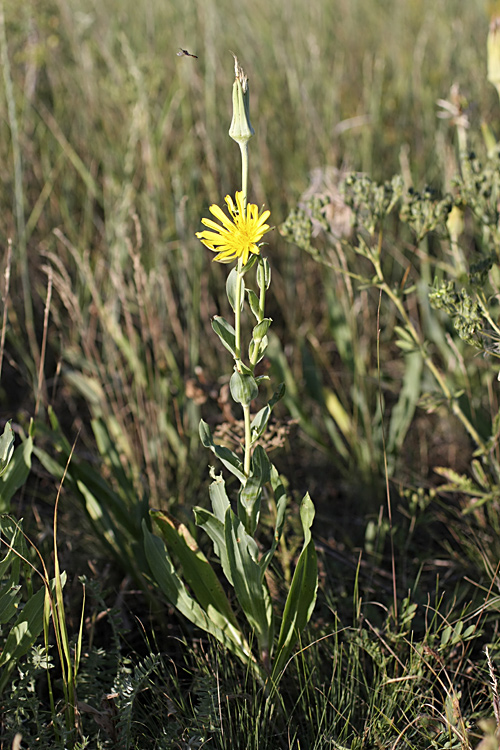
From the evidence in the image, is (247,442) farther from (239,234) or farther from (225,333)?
(239,234)

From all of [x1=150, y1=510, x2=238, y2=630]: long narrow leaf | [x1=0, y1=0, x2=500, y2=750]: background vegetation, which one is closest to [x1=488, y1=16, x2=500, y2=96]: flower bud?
[x1=0, y1=0, x2=500, y2=750]: background vegetation

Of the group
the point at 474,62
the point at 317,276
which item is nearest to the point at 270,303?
the point at 317,276

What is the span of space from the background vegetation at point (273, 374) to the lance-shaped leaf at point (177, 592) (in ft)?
0.18

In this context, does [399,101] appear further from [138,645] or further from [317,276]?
[138,645]

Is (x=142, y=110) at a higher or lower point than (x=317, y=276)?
higher

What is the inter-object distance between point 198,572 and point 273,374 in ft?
2.64

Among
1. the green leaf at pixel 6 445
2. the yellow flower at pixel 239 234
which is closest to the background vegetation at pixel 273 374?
the green leaf at pixel 6 445

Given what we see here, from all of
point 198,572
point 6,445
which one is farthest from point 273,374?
point 6,445

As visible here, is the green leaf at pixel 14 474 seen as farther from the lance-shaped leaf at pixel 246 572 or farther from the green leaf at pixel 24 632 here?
the lance-shaped leaf at pixel 246 572

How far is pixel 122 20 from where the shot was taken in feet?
10.9

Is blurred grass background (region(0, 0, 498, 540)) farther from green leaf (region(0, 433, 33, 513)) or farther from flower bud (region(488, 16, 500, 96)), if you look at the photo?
green leaf (region(0, 433, 33, 513))

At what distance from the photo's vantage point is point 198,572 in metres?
1.15

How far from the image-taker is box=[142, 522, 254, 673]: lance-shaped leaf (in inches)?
44.9

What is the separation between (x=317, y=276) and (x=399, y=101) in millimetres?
1149
